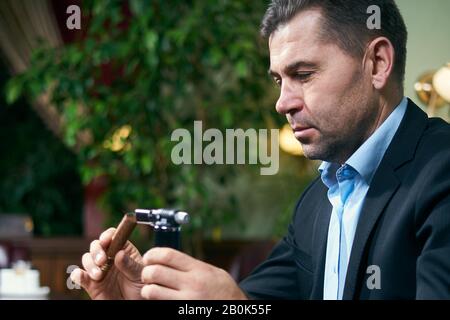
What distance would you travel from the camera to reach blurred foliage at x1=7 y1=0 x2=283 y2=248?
2.99m

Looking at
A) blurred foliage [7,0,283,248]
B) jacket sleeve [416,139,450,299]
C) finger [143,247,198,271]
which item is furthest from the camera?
blurred foliage [7,0,283,248]

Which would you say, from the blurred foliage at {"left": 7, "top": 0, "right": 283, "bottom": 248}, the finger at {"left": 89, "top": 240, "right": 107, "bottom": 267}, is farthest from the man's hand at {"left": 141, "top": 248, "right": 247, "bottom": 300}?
the blurred foliage at {"left": 7, "top": 0, "right": 283, "bottom": 248}

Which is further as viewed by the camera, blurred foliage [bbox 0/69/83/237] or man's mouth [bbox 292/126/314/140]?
blurred foliage [bbox 0/69/83/237]

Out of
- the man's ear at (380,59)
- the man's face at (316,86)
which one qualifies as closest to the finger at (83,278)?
the man's face at (316,86)

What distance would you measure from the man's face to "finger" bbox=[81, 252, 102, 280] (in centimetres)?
28

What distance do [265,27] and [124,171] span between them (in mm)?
2577

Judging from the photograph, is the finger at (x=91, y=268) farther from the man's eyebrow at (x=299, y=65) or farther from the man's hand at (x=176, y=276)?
the man's eyebrow at (x=299, y=65)

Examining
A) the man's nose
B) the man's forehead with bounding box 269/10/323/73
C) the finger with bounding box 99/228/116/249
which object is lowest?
the finger with bounding box 99/228/116/249

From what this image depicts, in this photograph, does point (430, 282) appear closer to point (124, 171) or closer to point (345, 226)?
point (345, 226)

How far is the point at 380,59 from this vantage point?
0.97 meters

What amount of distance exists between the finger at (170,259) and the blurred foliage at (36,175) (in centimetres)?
516

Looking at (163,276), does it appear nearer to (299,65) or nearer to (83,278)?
(83,278)

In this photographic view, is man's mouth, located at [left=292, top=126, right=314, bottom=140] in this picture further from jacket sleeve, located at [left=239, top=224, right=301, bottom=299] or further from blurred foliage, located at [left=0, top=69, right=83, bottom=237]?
blurred foliage, located at [left=0, top=69, right=83, bottom=237]

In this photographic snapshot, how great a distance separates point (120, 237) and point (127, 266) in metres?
0.07
